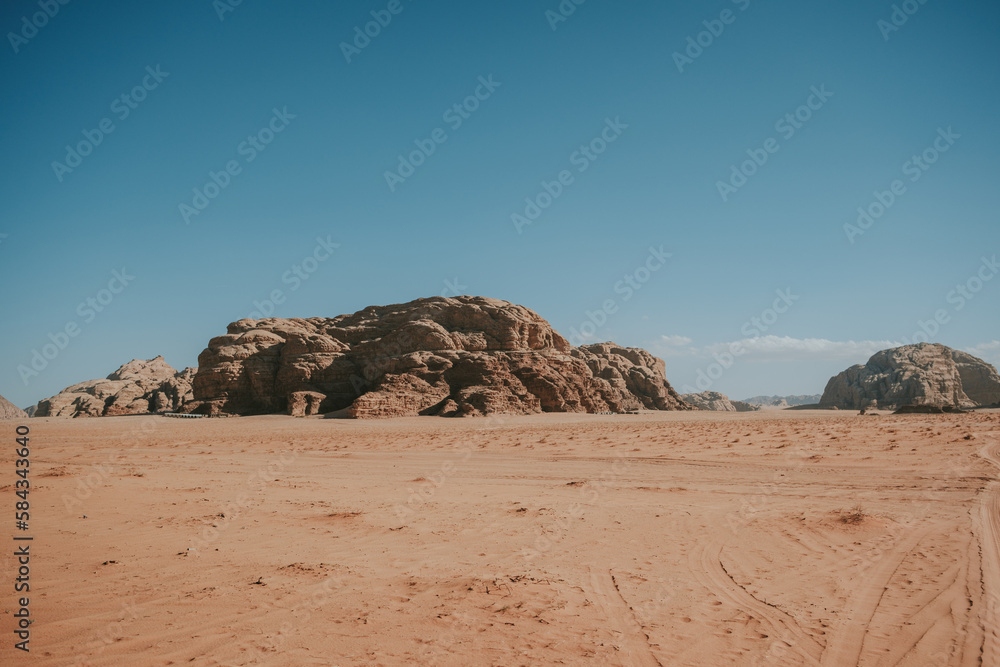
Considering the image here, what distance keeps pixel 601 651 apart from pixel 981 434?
70.7 ft

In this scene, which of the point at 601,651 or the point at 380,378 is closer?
the point at 601,651

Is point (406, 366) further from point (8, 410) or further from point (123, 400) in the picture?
point (8, 410)

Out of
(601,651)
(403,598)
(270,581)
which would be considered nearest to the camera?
(601,651)

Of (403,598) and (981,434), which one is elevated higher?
(981,434)

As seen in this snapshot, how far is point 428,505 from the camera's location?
899 centimetres

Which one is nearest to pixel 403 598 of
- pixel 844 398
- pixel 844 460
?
pixel 844 460

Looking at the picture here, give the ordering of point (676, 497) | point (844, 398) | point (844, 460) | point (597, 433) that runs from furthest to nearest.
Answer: point (844, 398)
point (597, 433)
point (844, 460)
point (676, 497)

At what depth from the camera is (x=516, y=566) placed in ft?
19.4

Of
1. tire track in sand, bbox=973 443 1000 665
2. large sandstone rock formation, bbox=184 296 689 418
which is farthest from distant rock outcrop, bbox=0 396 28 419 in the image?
tire track in sand, bbox=973 443 1000 665

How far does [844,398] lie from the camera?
2798 inches

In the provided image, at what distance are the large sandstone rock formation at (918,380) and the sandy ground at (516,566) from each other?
6172cm

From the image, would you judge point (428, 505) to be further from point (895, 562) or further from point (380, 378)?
point (380, 378)

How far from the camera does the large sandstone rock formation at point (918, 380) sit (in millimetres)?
61688

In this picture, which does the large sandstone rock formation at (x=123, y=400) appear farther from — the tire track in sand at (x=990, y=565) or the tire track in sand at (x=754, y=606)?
the tire track in sand at (x=990, y=565)
